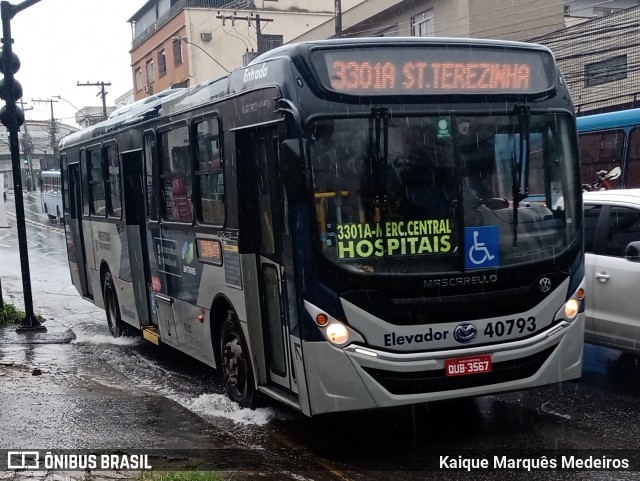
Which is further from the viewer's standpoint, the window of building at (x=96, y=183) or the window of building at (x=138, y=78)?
the window of building at (x=138, y=78)

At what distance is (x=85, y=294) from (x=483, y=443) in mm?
9510

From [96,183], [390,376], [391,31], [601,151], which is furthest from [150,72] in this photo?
[390,376]

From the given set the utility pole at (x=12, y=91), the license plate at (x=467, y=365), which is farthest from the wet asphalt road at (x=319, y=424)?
the utility pole at (x=12, y=91)

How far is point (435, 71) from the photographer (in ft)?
20.2

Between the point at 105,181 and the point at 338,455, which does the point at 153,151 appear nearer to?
the point at 105,181

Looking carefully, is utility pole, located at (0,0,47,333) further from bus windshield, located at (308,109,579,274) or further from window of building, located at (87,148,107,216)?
bus windshield, located at (308,109,579,274)

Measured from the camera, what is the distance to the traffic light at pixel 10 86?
39.4 ft

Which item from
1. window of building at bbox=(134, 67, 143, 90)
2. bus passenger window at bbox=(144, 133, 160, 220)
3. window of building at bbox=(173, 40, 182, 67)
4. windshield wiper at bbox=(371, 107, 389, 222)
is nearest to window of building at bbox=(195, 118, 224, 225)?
bus passenger window at bbox=(144, 133, 160, 220)

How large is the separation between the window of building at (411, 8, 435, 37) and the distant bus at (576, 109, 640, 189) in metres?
17.0

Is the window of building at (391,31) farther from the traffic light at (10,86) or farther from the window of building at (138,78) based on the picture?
the window of building at (138,78)

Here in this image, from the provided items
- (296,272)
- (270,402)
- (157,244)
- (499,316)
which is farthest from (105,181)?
(499,316)

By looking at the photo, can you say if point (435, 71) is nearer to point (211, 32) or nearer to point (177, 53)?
point (211, 32)

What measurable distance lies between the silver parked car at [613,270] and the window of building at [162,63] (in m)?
49.0

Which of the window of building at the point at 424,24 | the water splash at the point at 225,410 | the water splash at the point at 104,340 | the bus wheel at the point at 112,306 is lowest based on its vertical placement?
the water splash at the point at 104,340
